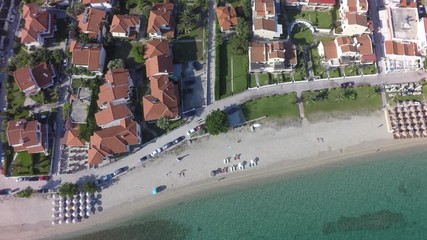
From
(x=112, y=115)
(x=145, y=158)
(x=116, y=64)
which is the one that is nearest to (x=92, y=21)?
(x=116, y=64)

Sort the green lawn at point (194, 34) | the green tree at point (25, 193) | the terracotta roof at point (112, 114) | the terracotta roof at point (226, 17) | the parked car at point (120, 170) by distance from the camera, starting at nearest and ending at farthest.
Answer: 1. the green tree at point (25, 193)
2. the terracotta roof at point (112, 114)
3. the parked car at point (120, 170)
4. the terracotta roof at point (226, 17)
5. the green lawn at point (194, 34)

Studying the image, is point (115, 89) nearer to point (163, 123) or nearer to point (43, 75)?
point (163, 123)

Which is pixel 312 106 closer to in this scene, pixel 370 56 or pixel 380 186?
pixel 370 56

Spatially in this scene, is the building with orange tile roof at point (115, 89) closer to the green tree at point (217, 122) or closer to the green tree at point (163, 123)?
the green tree at point (163, 123)

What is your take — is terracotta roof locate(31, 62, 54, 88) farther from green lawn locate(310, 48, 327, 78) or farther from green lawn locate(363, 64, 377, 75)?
green lawn locate(363, 64, 377, 75)

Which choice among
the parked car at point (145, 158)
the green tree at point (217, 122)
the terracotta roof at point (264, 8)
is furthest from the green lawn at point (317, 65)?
the parked car at point (145, 158)

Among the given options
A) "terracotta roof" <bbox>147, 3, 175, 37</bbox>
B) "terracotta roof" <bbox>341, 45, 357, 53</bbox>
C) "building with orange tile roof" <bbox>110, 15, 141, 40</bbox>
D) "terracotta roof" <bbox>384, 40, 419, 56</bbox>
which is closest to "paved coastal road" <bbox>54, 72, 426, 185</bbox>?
"terracotta roof" <bbox>384, 40, 419, 56</bbox>
